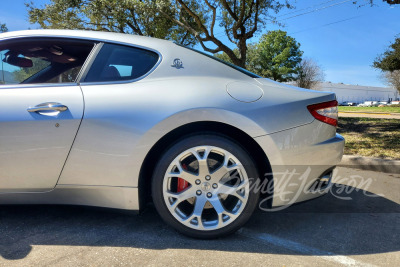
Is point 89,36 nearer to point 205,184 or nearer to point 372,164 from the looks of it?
point 205,184

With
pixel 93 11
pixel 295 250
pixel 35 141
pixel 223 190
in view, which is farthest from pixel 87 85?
pixel 93 11

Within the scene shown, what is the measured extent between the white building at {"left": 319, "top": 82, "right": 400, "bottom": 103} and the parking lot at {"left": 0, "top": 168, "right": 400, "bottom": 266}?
7584cm

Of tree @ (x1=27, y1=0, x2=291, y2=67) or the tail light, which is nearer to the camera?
the tail light

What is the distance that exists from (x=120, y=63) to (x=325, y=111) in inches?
63.3

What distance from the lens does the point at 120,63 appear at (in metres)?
2.25

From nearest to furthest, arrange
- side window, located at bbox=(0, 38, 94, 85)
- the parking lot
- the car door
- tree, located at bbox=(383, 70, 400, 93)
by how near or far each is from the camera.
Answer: the parking lot
the car door
side window, located at bbox=(0, 38, 94, 85)
tree, located at bbox=(383, 70, 400, 93)

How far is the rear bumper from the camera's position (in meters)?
2.07

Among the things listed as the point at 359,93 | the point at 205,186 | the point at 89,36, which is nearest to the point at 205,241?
the point at 205,186

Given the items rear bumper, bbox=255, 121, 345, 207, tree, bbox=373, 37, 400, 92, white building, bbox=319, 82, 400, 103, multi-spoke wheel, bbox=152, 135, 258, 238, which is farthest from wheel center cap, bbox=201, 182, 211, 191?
white building, bbox=319, 82, 400, 103

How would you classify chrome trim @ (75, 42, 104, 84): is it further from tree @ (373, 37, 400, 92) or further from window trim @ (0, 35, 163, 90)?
tree @ (373, 37, 400, 92)

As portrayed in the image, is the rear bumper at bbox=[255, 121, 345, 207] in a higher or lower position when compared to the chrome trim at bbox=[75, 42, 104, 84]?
lower

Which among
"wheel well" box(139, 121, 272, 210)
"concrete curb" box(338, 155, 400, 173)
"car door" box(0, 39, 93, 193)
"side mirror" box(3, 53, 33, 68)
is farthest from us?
"concrete curb" box(338, 155, 400, 173)

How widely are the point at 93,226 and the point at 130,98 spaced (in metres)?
1.08

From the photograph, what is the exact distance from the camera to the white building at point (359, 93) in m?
76.9
